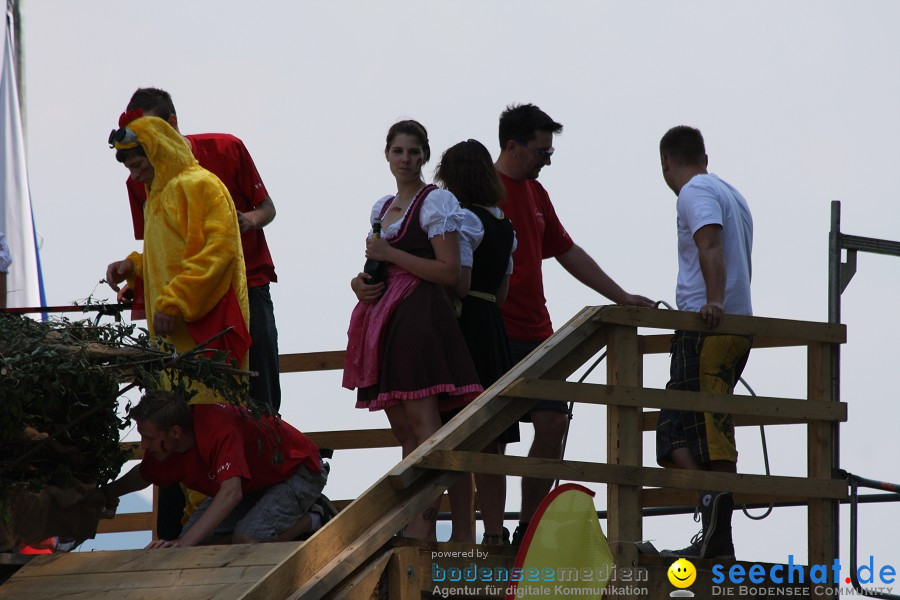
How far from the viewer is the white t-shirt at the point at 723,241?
6.59 metres

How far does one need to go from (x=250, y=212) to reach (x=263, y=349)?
0.64 meters

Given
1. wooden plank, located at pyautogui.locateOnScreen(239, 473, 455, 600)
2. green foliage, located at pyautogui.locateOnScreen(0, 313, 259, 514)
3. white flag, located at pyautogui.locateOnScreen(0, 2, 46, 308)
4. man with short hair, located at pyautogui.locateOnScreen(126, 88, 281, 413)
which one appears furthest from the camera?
white flag, located at pyautogui.locateOnScreen(0, 2, 46, 308)

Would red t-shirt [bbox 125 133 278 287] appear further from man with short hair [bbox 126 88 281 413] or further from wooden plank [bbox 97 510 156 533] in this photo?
wooden plank [bbox 97 510 156 533]

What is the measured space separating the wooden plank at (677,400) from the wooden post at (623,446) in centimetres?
7

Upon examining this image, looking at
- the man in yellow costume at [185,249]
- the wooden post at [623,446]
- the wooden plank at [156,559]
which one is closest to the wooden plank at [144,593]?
the wooden plank at [156,559]

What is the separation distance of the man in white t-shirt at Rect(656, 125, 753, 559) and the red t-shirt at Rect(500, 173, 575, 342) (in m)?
0.64

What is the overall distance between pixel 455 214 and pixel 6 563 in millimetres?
2127

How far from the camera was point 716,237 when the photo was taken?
6.52 meters

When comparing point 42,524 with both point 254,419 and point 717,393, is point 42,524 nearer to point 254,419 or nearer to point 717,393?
point 254,419

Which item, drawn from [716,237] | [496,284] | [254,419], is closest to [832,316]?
[716,237]

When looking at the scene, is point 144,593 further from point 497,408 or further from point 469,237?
point 469,237

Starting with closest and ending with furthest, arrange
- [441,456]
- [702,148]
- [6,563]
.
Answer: [441,456], [6,563], [702,148]

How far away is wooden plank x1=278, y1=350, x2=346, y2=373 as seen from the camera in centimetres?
916

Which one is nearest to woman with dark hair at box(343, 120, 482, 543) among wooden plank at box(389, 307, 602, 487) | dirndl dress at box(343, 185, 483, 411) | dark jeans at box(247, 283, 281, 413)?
dirndl dress at box(343, 185, 483, 411)
